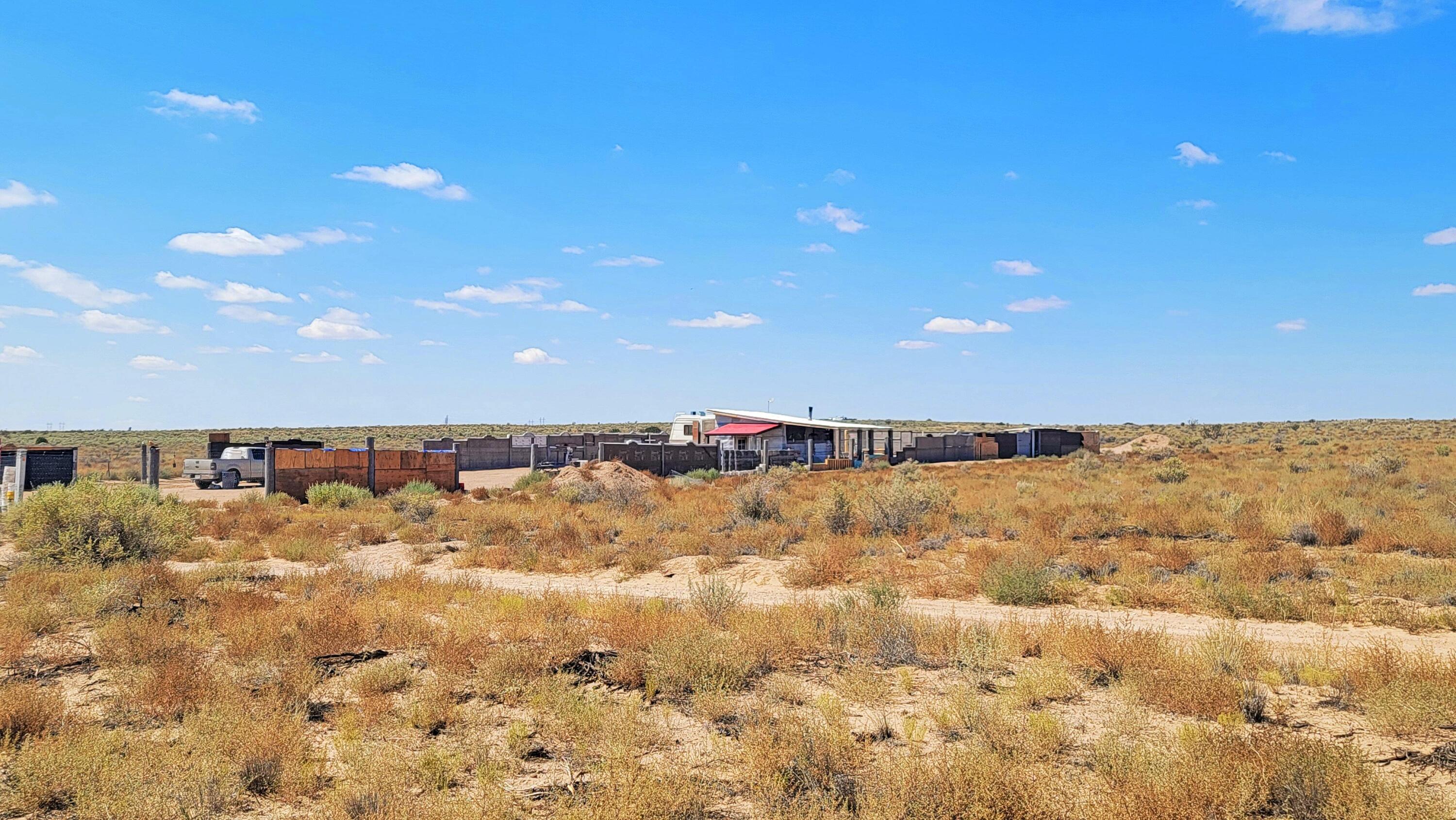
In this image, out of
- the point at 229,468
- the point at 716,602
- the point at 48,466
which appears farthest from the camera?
the point at 229,468

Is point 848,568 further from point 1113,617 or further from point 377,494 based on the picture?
point 377,494

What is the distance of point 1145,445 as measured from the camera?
69188 millimetres

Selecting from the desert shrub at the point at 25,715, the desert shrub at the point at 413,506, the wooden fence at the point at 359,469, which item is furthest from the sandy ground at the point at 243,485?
the desert shrub at the point at 25,715

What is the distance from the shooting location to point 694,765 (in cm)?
614

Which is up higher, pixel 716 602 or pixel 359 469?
pixel 359 469

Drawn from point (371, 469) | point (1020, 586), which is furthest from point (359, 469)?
point (1020, 586)

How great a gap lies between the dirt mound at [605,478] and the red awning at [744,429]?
19869 mm

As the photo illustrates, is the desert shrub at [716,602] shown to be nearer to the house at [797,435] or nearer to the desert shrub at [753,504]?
the desert shrub at [753,504]

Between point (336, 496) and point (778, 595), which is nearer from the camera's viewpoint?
point (778, 595)

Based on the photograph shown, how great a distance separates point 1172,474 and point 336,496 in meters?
30.3

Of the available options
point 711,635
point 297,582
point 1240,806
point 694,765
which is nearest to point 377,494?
point 297,582

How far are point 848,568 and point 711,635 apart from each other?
23.7 ft

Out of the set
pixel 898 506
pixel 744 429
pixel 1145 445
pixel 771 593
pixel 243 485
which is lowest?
pixel 771 593

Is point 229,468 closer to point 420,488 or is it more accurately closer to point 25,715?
point 420,488
